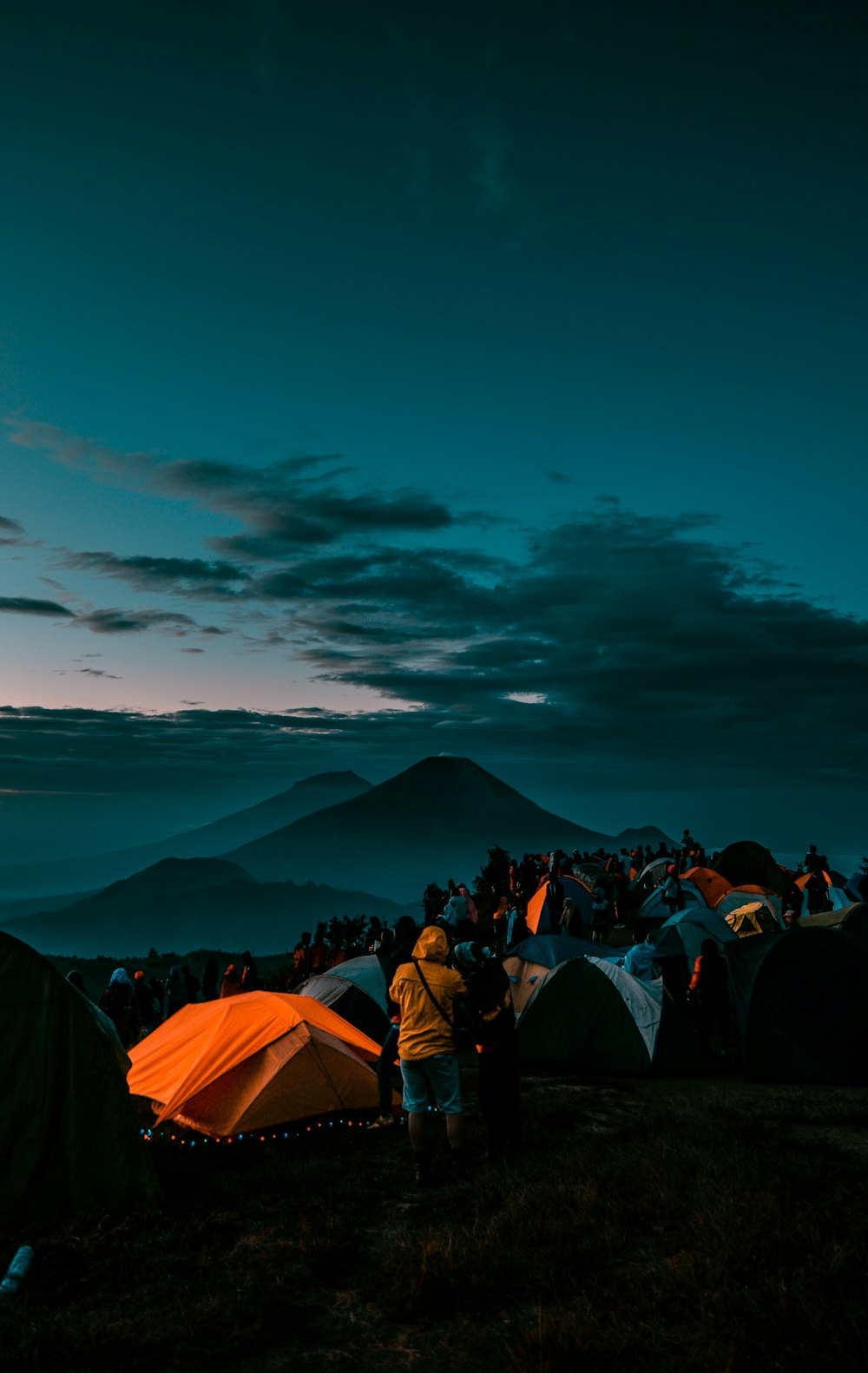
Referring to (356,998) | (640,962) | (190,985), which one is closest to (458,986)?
(356,998)

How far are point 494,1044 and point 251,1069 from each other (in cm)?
272

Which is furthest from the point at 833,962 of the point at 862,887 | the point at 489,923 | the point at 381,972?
the point at 489,923

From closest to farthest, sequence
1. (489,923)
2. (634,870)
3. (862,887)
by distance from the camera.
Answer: (862,887)
(489,923)
(634,870)

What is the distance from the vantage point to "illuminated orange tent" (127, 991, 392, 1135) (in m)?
8.59

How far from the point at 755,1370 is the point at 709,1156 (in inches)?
131

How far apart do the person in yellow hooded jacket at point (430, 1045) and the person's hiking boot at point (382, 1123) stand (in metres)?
1.58

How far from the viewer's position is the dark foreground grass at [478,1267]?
4652 millimetres

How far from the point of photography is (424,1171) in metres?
7.39

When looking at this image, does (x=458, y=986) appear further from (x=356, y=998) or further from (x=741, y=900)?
(x=741, y=900)

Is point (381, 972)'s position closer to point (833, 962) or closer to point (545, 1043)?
point (545, 1043)

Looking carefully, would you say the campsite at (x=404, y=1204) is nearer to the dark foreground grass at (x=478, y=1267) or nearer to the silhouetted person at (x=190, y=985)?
the dark foreground grass at (x=478, y=1267)

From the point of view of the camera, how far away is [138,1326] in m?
4.97

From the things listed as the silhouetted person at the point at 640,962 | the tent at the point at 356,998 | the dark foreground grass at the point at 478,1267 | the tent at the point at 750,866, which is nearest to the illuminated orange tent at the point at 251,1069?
the dark foreground grass at the point at 478,1267

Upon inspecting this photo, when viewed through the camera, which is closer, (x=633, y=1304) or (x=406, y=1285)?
(x=633, y=1304)
